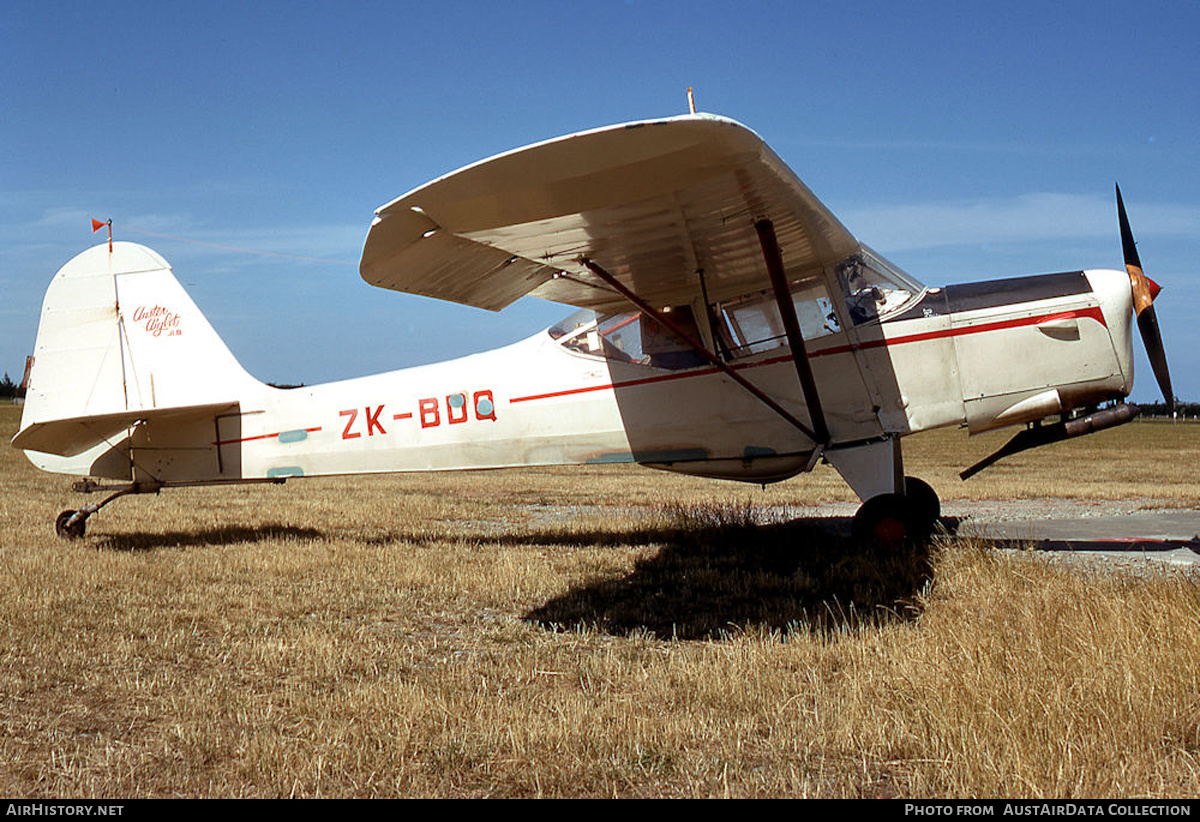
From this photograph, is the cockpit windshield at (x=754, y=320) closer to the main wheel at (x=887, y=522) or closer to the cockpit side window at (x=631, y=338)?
the cockpit side window at (x=631, y=338)

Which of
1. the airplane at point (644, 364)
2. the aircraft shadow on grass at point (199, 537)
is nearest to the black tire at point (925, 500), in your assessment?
the airplane at point (644, 364)

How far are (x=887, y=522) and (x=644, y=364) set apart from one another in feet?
7.92

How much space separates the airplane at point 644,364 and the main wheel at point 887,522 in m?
0.02

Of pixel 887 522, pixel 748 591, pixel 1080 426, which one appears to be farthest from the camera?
pixel 1080 426

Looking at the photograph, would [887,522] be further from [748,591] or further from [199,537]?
[199,537]

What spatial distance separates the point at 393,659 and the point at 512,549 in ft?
11.4

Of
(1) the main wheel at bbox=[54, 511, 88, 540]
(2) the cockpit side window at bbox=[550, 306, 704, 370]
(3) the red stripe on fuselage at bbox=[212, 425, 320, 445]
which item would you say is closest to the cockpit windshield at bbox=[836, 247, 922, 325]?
(2) the cockpit side window at bbox=[550, 306, 704, 370]

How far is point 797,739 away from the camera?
3.22 metres

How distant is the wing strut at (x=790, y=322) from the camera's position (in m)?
5.93

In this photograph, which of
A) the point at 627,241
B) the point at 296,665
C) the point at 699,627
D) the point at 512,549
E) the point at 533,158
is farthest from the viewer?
the point at 512,549

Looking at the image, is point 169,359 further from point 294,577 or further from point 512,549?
point 512,549

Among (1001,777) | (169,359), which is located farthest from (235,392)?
(1001,777)

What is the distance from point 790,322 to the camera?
21.9 ft

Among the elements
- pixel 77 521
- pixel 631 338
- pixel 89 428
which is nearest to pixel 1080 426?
pixel 631 338
